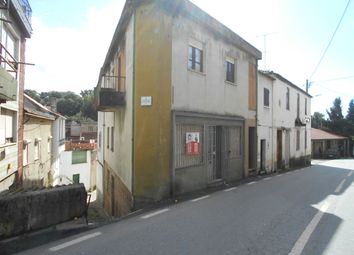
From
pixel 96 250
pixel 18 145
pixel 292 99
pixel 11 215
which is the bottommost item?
pixel 96 250

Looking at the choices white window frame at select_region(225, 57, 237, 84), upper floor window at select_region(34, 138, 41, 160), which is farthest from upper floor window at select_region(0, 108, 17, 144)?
white window frame at select_region(225, 57, 237, 84)

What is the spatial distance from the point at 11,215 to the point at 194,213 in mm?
3887

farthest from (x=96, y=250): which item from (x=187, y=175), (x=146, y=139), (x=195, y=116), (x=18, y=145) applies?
(x=18, y=145)

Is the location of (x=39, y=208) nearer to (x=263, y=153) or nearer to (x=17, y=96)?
(x=17, y=96)

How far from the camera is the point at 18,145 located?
1230cm

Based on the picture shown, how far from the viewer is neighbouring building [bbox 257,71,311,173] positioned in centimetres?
1955

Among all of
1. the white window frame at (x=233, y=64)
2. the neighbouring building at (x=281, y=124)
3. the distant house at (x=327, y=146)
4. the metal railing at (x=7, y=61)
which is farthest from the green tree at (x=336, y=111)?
the metal railing at (x=7, y=61)

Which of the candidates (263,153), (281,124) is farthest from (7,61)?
(281,124)

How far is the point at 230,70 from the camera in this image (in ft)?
50.0

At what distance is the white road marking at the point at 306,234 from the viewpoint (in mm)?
5664

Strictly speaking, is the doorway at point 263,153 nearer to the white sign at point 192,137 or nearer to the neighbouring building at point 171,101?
the neighbouring building at point 171,101

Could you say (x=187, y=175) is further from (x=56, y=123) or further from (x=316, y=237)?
(x=56, y=123)

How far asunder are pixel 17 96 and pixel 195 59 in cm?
576

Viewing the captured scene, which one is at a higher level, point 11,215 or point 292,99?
point 292,99
